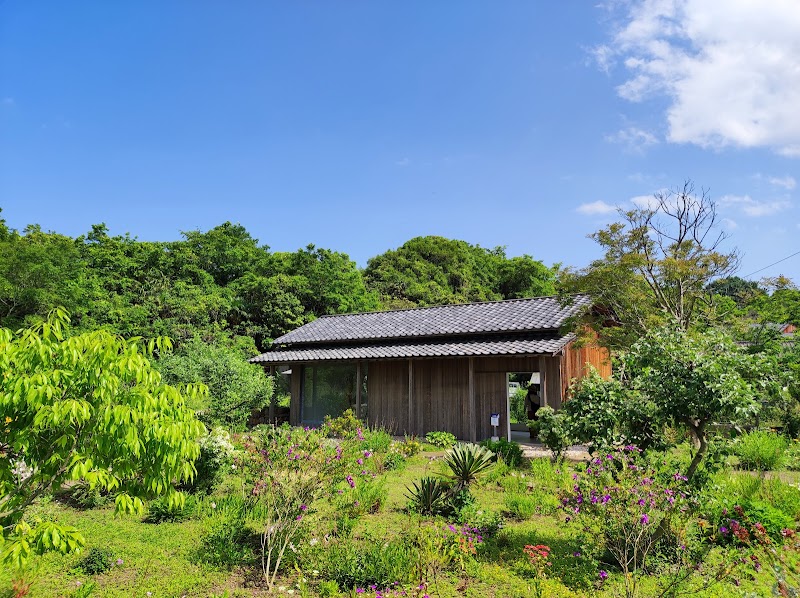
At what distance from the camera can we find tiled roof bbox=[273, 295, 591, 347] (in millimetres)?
15211

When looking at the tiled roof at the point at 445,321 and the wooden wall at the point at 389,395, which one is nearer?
the tiled roof at the point at 445,321

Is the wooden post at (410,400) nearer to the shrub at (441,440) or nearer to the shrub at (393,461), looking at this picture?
the shrub at (441,440)

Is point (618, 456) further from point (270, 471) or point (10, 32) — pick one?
point (10, 32)

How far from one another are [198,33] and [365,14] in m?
3.21

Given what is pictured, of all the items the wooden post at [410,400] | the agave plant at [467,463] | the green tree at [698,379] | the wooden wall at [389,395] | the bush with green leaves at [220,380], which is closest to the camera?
the green tree at [698,379]

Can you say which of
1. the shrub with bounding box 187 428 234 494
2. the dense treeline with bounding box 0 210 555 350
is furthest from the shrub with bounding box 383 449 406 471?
the dense treeline with bounding box 0 210 555 350

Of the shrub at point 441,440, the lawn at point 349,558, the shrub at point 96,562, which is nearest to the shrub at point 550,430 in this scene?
the lawn at point 349,558

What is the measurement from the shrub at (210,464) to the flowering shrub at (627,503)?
527 centimetres

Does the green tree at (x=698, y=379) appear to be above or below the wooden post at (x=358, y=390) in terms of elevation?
above

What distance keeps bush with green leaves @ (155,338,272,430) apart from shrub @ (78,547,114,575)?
7.55m

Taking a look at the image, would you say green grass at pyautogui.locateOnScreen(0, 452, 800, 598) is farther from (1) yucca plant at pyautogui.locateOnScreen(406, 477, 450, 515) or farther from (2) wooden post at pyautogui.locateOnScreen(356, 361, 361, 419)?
(2) wooden post at pyautogui.locateOnScreen(356, 361, 361, 419)

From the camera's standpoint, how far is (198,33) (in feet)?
31.1

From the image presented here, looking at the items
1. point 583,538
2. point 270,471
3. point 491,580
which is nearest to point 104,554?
point 270,471

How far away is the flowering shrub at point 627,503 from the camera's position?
4.73m
